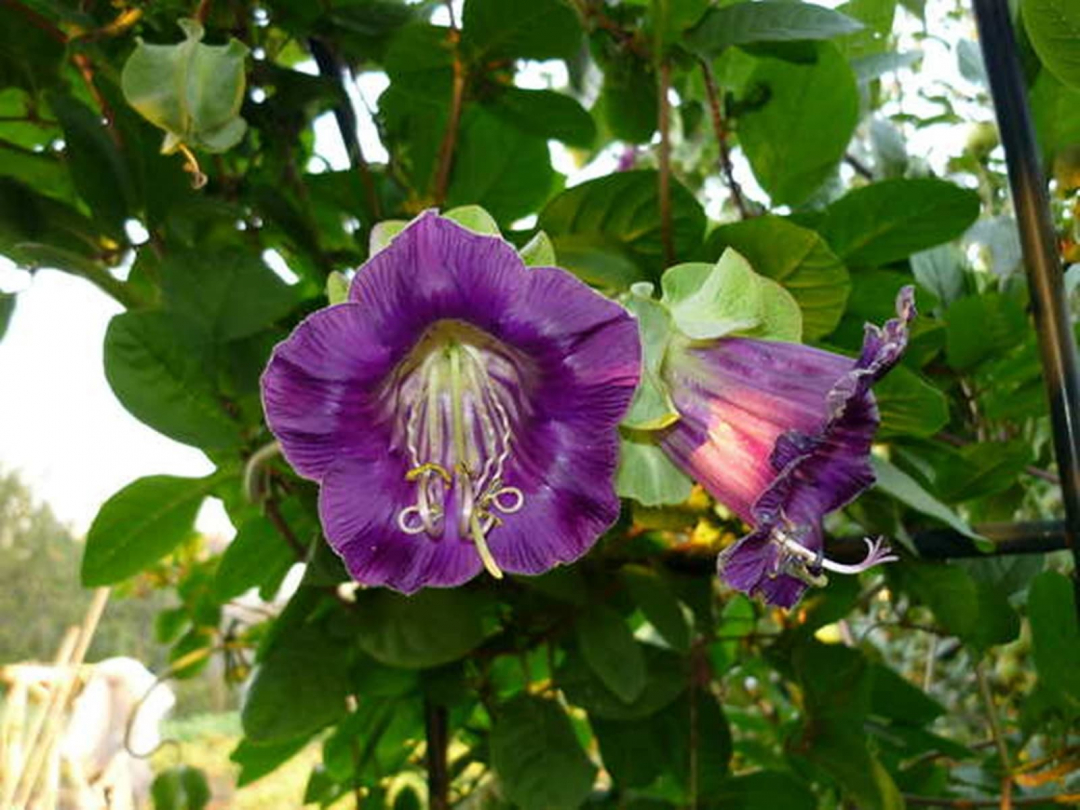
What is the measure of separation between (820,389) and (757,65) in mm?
235

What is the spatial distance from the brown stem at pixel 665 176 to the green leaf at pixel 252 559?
233 millimetres

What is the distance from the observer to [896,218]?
1.53ft

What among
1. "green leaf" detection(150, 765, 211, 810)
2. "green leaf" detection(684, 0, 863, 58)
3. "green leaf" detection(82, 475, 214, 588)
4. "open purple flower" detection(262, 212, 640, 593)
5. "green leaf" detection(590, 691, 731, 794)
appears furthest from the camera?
"green leaf" detection(150, 765, 211, 810)

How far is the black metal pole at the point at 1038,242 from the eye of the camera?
34 centimetres

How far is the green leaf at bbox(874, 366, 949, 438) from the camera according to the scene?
435 millimetres

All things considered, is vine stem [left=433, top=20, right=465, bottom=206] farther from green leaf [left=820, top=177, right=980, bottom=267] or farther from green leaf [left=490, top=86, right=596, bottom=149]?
green leaf [left=820, top=177, right=980, bottom=267]

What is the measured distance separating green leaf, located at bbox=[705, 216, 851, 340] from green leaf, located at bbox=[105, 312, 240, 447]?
0.65 feet

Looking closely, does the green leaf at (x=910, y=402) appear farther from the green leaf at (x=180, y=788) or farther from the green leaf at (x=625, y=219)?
the green leaf at (x=180, y=788)

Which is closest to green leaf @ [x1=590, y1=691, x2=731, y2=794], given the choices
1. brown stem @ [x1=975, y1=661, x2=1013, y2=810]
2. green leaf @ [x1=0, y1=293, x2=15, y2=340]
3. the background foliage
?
the background foliage

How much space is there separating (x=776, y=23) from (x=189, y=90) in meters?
0.19

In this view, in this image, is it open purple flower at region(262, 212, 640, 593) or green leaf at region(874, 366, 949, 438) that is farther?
green leaf at region(874, 366, 949, 438)

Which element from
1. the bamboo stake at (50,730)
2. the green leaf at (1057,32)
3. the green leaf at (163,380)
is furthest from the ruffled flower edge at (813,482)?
the bamboo stake at (50,730)

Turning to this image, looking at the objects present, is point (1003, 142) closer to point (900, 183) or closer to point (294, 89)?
point (900, 183)

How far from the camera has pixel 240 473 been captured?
0.49 metres
